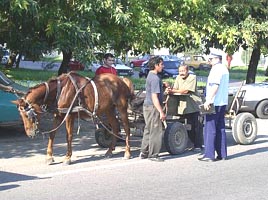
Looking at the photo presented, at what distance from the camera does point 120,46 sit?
41.2 feet

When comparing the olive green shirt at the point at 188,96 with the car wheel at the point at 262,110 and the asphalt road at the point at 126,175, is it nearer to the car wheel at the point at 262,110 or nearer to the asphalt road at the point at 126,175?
the asphalt road at the point at 126,175

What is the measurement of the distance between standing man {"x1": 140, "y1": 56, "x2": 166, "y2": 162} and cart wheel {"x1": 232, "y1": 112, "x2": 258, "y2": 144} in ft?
7.86

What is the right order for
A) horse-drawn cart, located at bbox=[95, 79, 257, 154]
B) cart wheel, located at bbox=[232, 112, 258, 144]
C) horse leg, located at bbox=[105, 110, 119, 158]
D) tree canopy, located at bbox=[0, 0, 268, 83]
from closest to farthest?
1. horse leg, located at bbox=[105, 110, 119, 158]
2. horse-drawn cart, located at bbox=[95, 79, 257, 154]
3. tree canopy, located at bbox=[0, 0, 268, 83]
4. cart wheel, located at bbox=[232, 112, 258, 144]

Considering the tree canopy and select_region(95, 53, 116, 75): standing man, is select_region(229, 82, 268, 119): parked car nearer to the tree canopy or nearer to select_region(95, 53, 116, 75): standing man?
the tree canopy

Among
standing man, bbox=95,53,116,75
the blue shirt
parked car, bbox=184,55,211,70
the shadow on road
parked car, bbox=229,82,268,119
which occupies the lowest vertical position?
the shadow on road

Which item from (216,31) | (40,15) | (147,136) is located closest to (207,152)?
(147,136)

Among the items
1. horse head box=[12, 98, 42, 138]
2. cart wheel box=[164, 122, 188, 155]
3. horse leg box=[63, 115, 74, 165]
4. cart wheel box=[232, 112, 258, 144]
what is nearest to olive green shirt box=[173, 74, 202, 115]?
cart wheel box=[164, 122, 188, 155]

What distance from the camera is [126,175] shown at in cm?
822

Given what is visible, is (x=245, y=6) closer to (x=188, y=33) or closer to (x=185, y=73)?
(x=188, y=33)

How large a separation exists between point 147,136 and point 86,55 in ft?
6.91

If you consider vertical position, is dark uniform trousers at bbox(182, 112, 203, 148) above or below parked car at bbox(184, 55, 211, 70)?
below

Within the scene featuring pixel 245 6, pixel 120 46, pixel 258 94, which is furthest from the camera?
pixel 258 94

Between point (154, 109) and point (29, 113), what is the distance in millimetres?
2185

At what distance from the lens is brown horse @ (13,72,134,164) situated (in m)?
8.67
